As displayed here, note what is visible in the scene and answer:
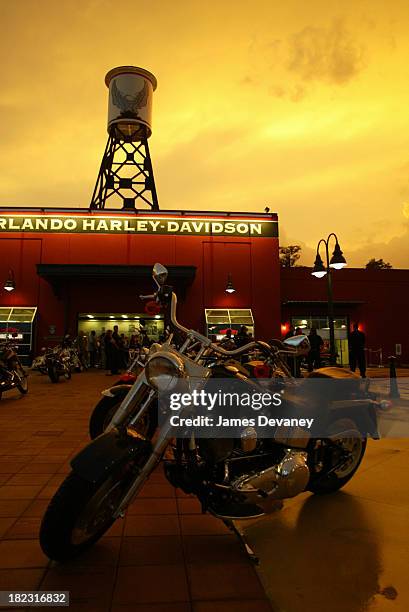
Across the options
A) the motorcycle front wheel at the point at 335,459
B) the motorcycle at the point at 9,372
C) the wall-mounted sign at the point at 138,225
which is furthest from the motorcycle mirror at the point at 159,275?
the wall-mounted sign at the point at 138,225

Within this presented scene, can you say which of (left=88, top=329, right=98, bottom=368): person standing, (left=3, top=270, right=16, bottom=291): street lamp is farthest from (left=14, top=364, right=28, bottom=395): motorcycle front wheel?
(left=3, top=270, right=16, bottom=291): street lamp

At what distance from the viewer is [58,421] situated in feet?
20.7

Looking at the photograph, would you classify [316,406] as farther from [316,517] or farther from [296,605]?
[296,605]

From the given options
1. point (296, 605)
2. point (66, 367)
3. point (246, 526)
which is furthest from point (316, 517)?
point (66, 367)

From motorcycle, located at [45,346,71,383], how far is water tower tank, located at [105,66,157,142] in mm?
16290

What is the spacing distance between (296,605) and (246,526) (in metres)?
0.90

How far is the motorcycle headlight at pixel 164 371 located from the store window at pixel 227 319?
54.2ft

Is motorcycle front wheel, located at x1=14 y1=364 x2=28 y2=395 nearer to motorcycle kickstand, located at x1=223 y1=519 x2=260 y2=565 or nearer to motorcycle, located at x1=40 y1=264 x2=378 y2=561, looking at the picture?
motorcycle, located at x1=40 y1=264 x2=378 y2=561

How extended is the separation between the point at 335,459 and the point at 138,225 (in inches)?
705

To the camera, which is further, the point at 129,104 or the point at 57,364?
the point at 129,104

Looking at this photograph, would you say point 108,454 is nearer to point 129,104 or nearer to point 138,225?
point 138,225

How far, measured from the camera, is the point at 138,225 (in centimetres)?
1988

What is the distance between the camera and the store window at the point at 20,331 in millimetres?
17933

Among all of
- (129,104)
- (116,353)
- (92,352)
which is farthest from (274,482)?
(129,104)
